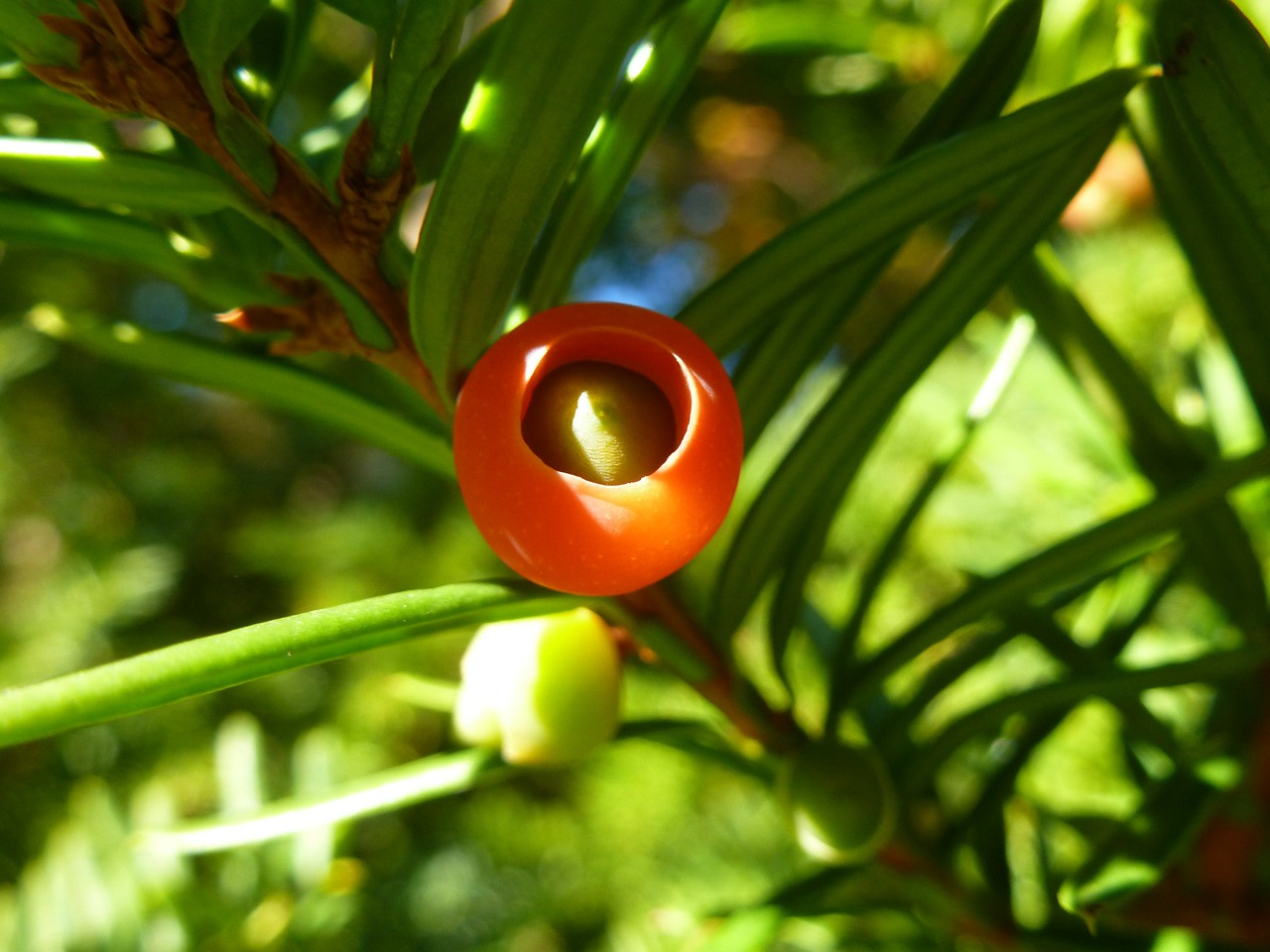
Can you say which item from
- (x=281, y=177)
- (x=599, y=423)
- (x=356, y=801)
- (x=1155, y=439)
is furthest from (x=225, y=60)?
(x=1155, y=439)

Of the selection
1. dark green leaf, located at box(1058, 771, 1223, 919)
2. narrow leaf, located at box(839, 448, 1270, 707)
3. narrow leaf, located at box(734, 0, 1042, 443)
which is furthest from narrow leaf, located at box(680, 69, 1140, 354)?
dark green leaf, located at box(1058, 771, 1223, 919)

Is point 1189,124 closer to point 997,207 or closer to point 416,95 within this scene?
point 997,207

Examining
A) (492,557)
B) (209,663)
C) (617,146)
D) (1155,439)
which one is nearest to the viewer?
(209,663)

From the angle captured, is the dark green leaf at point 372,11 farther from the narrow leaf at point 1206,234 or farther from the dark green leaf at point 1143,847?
the dark green leaf at point 1143,847

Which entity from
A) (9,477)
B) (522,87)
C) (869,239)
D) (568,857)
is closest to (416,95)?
(522,87)

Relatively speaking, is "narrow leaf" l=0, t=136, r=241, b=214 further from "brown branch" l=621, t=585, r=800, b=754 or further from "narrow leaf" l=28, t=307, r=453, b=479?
"brown branch" l=621, t=585, r=800, b=754

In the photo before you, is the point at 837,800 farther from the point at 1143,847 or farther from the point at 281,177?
the point at 281,177
